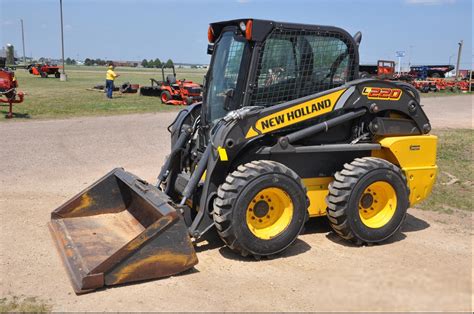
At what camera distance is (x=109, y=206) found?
5.66 m

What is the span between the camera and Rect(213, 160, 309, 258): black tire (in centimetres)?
446

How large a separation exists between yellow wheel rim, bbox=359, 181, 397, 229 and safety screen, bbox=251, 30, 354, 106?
123 cm

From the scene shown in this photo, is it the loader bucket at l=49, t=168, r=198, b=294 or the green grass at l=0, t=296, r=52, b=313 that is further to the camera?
the loader bucket at l=49, t=168, r=198, b=294

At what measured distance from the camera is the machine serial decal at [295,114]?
476cm

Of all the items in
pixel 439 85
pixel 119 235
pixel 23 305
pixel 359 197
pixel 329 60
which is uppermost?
pixel 329 60

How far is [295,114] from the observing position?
4926 millimetres

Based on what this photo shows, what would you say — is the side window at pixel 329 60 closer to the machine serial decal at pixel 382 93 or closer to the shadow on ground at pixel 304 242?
the machine serial decal at pixel 382 93

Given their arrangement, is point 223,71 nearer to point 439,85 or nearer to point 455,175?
point 455,175

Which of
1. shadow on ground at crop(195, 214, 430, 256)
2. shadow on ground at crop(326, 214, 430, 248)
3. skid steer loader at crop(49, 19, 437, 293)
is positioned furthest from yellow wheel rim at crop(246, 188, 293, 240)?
shadow on ground at crop(326, 214, 430, 248)

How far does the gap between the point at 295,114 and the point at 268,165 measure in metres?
0.66

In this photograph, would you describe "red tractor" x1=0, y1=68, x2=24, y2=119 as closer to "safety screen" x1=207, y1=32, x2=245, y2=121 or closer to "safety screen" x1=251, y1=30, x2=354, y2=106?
"safety screen" x1=207, y1=32, x2=245, y2=121

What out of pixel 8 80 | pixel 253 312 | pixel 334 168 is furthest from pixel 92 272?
pixel 8 80

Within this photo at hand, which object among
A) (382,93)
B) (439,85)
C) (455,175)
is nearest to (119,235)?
(382,93)

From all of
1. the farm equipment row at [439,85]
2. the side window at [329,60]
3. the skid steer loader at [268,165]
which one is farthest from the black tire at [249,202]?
the farm equipment row at [439,85]
